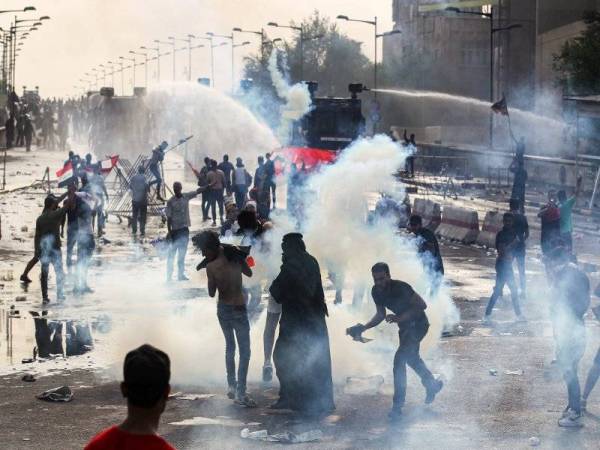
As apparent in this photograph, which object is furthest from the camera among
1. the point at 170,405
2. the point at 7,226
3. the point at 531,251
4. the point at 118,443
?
the point at 7,226

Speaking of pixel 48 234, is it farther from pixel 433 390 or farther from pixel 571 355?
pixel 571 355

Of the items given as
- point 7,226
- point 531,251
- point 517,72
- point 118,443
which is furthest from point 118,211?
point 517,72

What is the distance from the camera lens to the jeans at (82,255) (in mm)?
20234

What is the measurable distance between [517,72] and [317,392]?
84.0m

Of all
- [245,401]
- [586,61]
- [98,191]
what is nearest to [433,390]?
[245,401]

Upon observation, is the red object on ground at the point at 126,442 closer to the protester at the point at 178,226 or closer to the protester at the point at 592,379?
the protester at the point at 592,379

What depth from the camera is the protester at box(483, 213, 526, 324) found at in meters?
17.4

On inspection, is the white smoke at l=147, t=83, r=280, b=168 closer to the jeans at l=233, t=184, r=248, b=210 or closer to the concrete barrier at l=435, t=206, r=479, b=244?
the jeans at l=233, t=184, r=248, b=210

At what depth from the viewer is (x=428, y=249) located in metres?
15.8

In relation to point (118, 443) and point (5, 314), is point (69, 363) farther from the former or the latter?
point (118, 443)

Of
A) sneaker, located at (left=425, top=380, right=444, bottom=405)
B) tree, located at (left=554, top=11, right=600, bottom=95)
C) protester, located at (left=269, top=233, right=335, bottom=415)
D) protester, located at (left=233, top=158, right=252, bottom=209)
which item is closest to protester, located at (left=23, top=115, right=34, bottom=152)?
tree, located at (left=554, top=11, right=600, bottom=95)

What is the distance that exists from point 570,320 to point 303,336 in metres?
2.35

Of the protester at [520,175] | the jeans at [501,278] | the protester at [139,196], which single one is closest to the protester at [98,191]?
the protester at [139,196]

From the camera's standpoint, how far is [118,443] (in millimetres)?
4566
